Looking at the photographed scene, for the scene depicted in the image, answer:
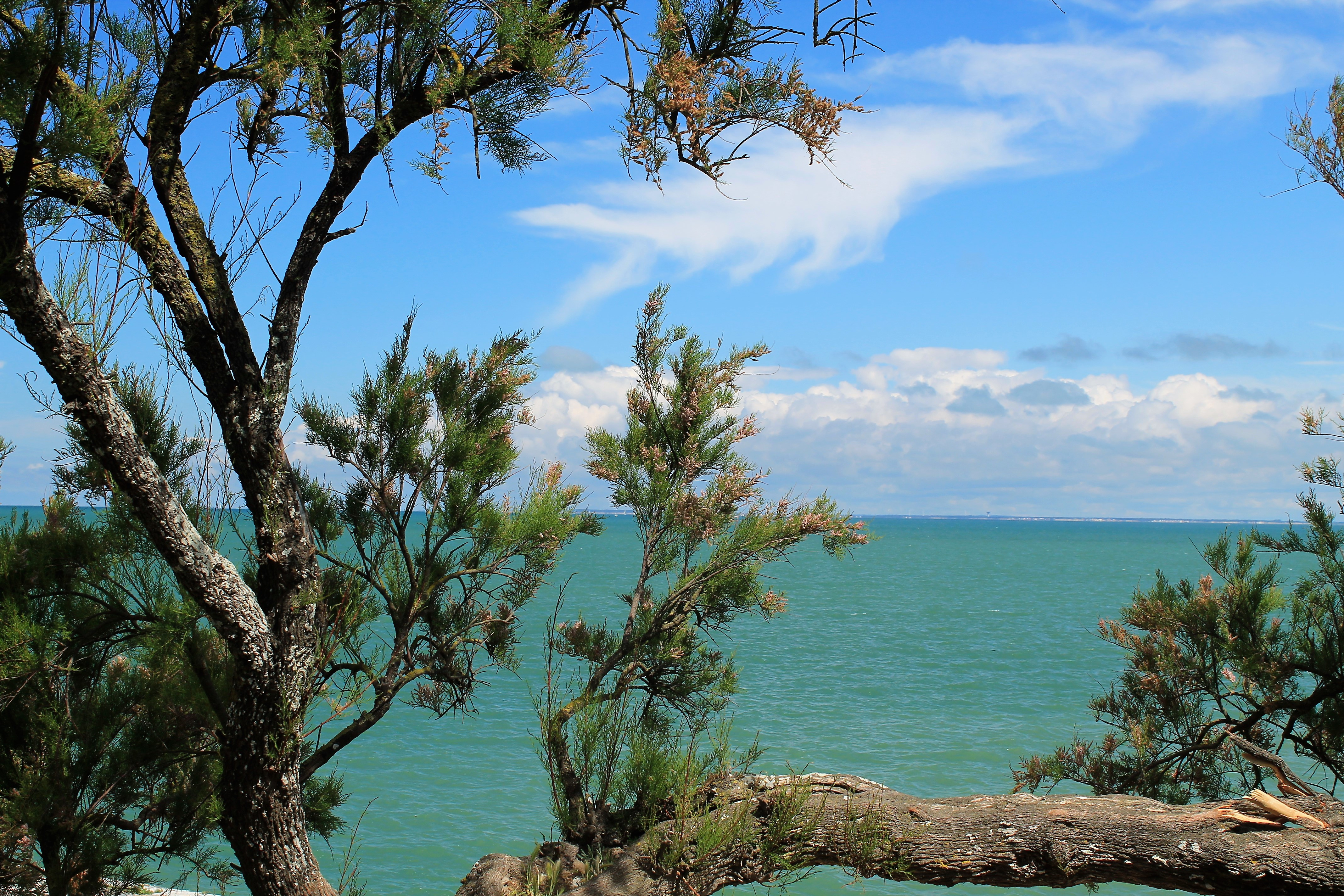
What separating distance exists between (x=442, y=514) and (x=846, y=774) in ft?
11.2

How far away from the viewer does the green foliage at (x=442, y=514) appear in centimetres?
610

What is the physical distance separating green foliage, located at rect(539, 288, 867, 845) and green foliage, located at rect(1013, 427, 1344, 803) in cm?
283

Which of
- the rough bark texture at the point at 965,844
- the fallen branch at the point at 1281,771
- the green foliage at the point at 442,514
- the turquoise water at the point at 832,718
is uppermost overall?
the green foliage at the point at 442,514

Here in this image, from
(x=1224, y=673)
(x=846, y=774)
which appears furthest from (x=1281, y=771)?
(x=846, y=774)

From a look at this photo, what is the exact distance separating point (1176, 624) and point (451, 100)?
6.35 m

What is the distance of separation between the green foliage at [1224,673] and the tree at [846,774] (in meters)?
0.02

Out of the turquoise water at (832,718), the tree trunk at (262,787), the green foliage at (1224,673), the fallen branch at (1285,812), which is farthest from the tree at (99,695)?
the green foliage at (1224,673)

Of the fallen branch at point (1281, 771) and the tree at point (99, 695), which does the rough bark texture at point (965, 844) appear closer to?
the fallen branch at point (1281, 771)

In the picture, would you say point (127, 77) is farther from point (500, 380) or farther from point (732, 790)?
point (732, 790)

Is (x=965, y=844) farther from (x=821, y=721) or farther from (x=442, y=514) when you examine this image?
(x=821, y=721)

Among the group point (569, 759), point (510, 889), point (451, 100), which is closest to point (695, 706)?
point (569, 759)

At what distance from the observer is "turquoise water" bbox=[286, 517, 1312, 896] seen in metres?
10.2

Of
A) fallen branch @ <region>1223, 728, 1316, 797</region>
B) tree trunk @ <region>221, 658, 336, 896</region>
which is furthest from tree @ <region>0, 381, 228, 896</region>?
fallen branch @ <region>1223, 728, 1316, 797</region>

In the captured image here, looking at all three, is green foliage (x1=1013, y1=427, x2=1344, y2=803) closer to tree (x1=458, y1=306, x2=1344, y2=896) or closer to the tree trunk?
tree (x1=458, y1=306, x2=1344, y2=896)
